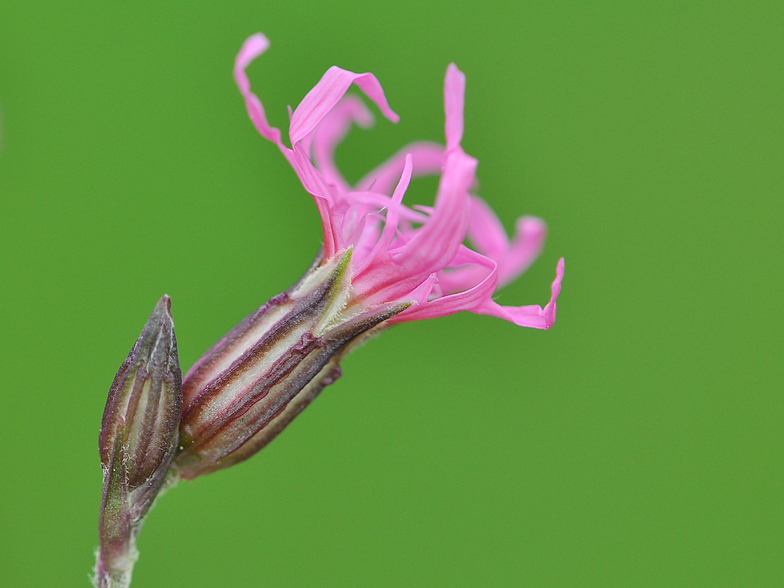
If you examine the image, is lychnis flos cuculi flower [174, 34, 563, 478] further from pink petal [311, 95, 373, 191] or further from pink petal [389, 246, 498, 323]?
pink petal [311, 95, 373, 191]

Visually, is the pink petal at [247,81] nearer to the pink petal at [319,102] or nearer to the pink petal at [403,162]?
the pink petal at [319,102]

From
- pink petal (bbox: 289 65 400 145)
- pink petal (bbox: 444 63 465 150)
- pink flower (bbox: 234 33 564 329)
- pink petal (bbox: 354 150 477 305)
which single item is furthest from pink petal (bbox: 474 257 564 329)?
pink petal (bbox: 289 65 400 145)

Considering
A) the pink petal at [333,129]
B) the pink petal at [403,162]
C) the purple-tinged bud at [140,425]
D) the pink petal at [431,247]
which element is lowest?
the purple-tinged bud at [140,425]

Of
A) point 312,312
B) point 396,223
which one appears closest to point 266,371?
point 312,312

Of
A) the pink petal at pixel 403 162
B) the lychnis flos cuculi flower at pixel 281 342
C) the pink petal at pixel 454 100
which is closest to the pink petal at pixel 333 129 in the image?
the pink petal at pixel 403 162

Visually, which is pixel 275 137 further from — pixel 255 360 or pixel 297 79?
pixel 297 79
